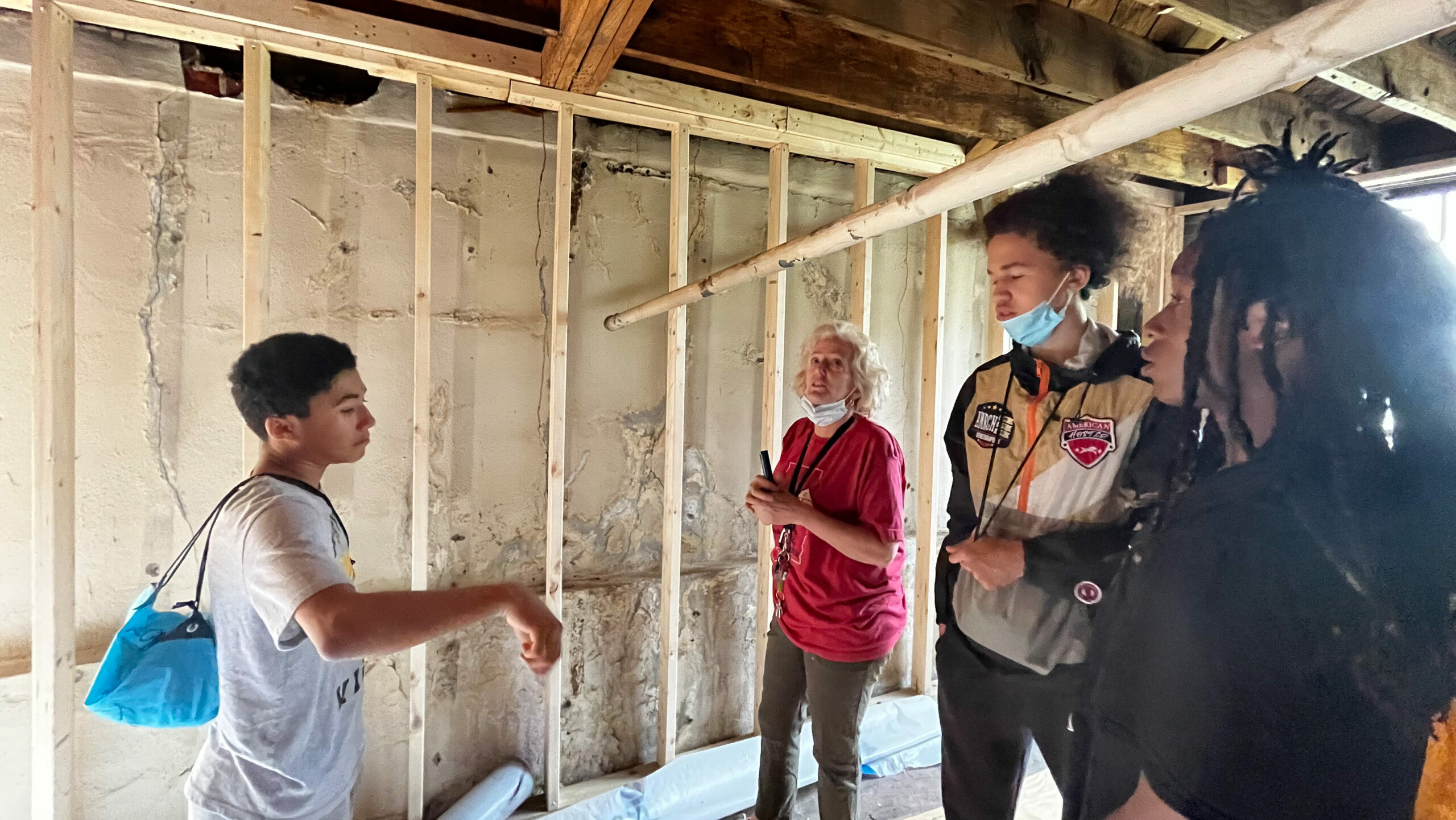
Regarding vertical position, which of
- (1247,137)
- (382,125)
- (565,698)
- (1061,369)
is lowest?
(565,698)

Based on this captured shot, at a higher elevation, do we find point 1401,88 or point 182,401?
point 1401,88

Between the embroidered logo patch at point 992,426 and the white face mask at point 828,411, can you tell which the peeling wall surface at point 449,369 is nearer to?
the white face mask at point 828,411

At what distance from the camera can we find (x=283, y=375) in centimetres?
90

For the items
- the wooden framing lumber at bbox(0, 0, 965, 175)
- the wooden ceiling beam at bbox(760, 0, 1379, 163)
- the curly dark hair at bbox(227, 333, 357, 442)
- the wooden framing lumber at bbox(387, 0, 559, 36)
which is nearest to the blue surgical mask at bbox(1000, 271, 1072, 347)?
the curly dark hair at bbox(227, 333, 357, 442)

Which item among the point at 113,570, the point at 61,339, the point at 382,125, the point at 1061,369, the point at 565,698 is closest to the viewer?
the point at 1061,369

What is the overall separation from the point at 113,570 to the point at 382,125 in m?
1.36

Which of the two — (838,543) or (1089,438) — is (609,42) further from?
(1089,438)

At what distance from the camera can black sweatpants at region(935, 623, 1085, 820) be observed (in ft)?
1.70

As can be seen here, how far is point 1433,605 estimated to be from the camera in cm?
31

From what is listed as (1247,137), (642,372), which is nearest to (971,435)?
(1247,137)

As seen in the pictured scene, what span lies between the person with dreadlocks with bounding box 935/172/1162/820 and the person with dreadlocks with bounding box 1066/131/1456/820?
71mm

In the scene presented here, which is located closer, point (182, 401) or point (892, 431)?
point (182, 401)

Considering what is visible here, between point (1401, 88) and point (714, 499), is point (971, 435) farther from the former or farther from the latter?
point (714, 499)

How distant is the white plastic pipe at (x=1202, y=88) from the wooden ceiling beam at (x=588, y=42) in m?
0.93
